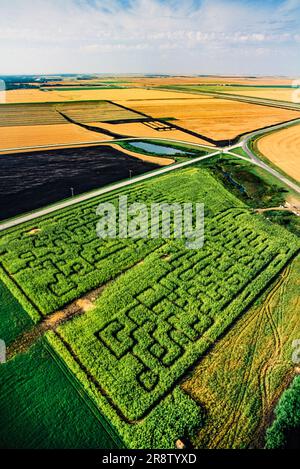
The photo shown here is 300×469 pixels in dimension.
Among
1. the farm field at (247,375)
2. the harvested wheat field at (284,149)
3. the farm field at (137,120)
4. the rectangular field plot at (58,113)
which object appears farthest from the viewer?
the rectangular field plot at (58,113)

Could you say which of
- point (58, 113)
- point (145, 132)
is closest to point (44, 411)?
point (145, 132)

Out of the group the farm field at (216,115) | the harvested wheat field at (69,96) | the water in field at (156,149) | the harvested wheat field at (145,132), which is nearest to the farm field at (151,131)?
the harvested wheat field at (145,132)

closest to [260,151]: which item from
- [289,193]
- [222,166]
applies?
[222,166]

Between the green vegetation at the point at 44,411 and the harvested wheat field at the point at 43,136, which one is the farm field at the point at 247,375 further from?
the harvested wheat field at the point at 43,136

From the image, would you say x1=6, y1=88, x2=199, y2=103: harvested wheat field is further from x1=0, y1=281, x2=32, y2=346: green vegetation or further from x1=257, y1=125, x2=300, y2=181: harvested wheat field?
x1=0, y1=281, x2=32, y2=346: green vegetation

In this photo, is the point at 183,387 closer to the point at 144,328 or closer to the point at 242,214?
the point at 144,328
